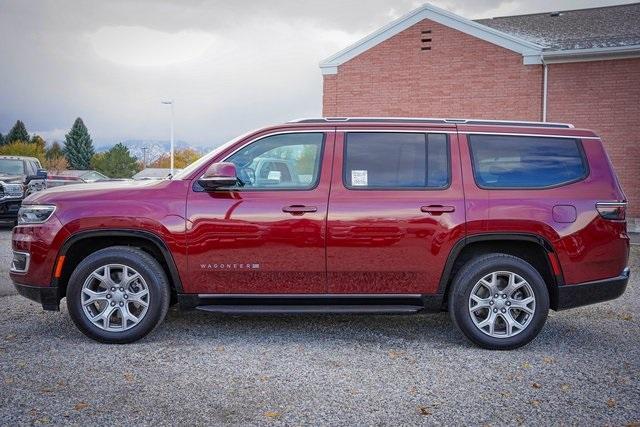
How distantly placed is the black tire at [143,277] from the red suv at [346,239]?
10mm

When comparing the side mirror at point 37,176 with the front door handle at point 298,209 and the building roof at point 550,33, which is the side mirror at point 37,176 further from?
the front door handle at point 298,209

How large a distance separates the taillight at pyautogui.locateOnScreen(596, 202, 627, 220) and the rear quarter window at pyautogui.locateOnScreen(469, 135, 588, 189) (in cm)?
29

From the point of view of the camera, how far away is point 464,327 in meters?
4.71

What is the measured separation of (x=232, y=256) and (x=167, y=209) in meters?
0.67

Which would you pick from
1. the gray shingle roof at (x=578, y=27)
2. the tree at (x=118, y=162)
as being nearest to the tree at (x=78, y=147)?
the tree at (x=118, y=162)

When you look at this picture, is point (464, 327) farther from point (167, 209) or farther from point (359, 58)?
point (359, 58)

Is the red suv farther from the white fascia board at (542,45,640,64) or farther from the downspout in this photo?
the downspout

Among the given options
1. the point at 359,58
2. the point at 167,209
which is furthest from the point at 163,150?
the point at 167,209

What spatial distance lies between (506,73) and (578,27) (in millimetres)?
3557

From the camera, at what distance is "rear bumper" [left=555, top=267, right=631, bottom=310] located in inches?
187

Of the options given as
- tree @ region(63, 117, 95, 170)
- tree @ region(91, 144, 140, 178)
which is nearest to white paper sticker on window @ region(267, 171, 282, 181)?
tree @ region(91, 144, 140, 178)

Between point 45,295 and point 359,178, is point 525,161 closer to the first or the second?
point 359,178

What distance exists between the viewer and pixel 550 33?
1762 centimetres

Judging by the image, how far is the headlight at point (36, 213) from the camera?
15.8 feet
